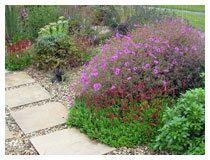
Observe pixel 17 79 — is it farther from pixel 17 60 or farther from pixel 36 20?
pixel 36 20

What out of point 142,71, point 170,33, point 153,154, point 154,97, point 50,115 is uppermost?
point 170,33

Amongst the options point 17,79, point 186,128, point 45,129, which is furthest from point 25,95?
point 186,128

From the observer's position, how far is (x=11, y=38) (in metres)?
6.83

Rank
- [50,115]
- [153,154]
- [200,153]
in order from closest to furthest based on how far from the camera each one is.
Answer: [200,153]
[153,154]
[50,115]

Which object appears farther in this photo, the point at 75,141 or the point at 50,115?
the point at 50,115

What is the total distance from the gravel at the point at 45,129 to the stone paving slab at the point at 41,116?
7 centimetres

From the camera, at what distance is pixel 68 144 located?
3322 mm

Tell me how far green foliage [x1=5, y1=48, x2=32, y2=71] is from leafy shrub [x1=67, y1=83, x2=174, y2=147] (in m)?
2.22

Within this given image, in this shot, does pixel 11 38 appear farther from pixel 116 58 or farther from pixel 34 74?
pixel 116 58

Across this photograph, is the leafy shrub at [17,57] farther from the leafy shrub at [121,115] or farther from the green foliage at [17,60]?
the leafy shrub at [121,115]

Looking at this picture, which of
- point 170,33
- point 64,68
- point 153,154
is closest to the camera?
point 153,154

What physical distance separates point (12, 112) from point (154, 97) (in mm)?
2114

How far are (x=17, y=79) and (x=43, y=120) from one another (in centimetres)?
169

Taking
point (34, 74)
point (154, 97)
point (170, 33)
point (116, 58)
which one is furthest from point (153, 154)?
point (34, 74)
